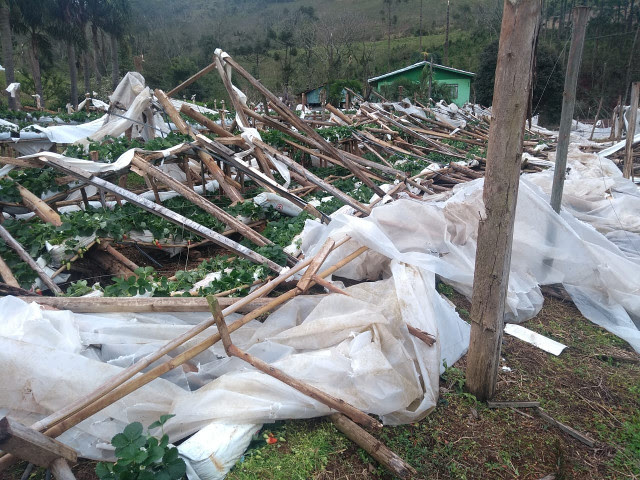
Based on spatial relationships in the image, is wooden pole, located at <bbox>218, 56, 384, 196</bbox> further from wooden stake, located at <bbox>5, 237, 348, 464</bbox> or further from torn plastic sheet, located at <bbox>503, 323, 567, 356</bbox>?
wooden stake, located at <bbox>5, 237, 348, 464</bbox>

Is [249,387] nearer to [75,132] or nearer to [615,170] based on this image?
[75,132]

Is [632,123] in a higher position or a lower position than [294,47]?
lower

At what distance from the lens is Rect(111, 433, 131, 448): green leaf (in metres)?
1.90

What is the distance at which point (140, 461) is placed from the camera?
182 cm

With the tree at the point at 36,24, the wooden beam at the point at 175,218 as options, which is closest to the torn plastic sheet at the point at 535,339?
the wooden beam at the point at 175,218

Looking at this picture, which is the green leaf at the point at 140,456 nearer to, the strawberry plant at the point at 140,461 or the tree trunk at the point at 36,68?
the strawberry plant at the point at 140,461

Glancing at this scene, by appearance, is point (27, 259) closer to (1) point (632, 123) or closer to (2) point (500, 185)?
(2) point (500, 185)

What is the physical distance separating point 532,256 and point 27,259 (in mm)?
4542

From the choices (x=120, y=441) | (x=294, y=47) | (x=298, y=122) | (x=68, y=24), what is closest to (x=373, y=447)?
(x=120, y=441)

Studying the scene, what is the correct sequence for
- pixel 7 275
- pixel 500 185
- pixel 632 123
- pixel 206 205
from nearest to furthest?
pixel 500 185 < pixel 7 275 < pixel 206 205 < pixel 632 123

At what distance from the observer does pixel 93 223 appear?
4.27m

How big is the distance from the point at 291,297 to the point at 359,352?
0.75 m

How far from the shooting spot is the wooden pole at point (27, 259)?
368 centimetres

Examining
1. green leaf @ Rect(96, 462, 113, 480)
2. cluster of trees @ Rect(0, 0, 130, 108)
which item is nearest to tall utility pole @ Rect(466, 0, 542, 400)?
green leaf @ Rect(96, 462, 113, 480)
